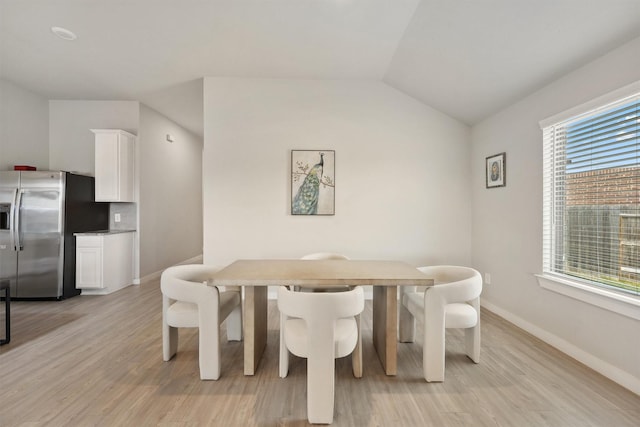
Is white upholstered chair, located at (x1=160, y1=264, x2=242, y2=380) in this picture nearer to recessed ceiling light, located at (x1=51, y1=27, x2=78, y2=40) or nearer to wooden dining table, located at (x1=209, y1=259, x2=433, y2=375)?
wooden dining table, located at (x1=209, y1=259, x2=433, y2=375)

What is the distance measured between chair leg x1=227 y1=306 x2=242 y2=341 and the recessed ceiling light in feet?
10.4

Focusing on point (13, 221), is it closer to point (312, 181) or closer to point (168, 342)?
point (168, 342)

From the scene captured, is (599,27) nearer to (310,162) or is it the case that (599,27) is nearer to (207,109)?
(310,162)

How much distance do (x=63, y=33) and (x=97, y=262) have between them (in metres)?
2.72

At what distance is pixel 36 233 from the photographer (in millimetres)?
3553

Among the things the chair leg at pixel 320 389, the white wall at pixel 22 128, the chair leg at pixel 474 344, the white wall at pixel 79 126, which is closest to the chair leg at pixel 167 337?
the chair leg at pixel 320 389

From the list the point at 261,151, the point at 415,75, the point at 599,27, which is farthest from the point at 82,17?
the point at 599,27

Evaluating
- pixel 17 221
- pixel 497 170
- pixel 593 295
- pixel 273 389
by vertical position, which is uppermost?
pixel 497 170

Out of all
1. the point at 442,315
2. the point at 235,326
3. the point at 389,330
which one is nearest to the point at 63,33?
the point at 235,326

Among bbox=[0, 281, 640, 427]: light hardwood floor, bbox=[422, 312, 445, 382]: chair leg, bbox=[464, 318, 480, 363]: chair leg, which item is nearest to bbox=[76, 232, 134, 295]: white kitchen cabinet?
bbox=[0, 281, 640, 427]: light hardwood floor

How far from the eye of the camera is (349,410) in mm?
1653

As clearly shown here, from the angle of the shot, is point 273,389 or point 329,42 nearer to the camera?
point 273,389

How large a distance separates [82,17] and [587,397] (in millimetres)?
4923

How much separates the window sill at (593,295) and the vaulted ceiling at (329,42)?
1722 millimetres
